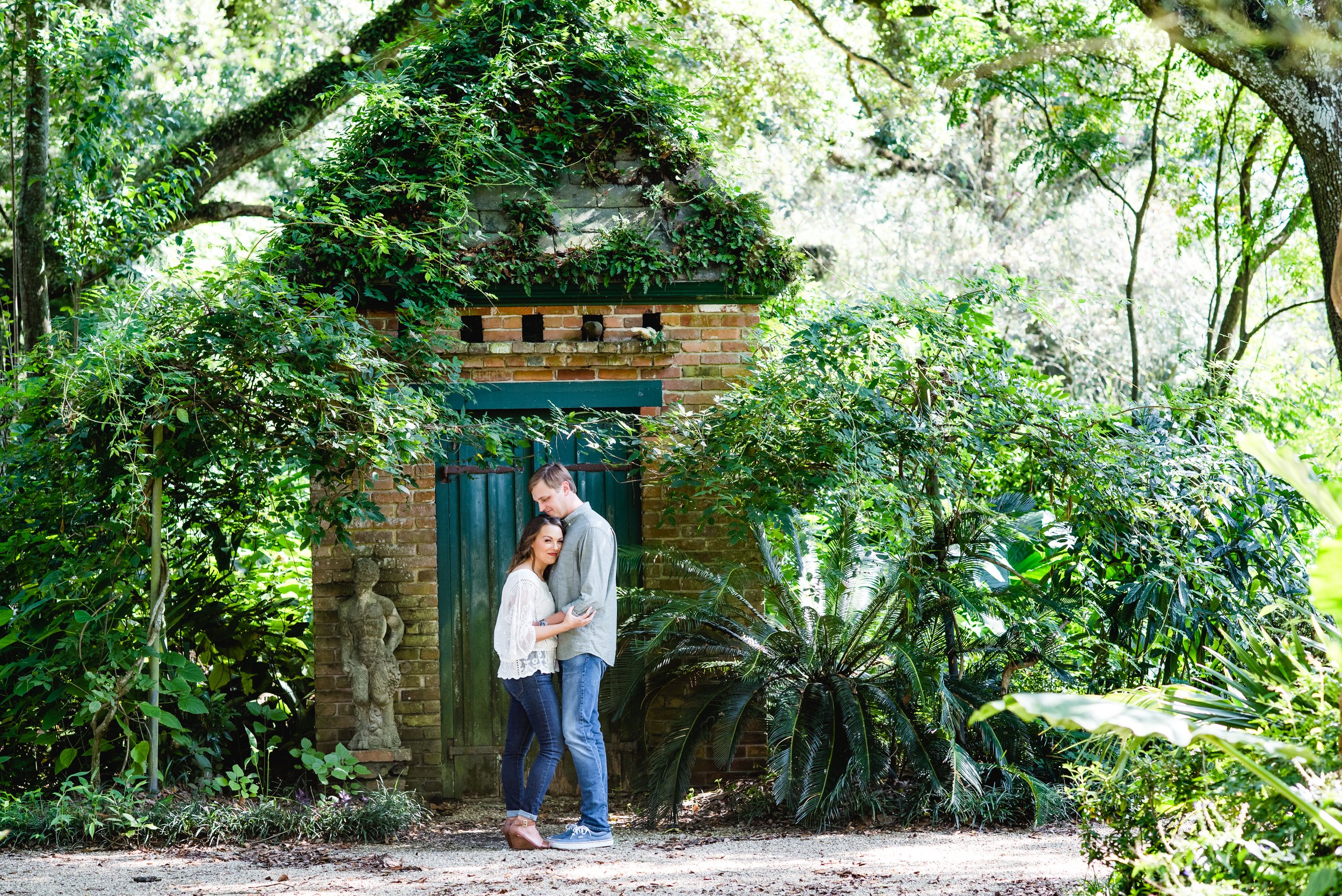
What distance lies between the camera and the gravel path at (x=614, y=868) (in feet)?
15.9

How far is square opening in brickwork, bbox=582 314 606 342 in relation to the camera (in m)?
7.36

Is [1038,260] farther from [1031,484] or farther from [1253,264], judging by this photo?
[1031,484]

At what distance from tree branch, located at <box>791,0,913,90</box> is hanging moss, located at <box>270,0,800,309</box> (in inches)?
283

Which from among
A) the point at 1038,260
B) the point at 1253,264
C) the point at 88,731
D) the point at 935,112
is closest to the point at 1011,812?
the point at 88,731

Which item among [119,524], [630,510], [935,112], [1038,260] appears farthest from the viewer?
[1038,260]

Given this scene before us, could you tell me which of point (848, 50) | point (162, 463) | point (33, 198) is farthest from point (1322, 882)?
point (848, 50)

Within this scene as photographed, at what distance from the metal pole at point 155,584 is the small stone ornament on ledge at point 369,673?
1038mm

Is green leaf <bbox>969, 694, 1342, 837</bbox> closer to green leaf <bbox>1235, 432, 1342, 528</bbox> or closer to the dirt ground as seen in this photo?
green leaf <bbox>1235, 432, 1342, 528</bbox>

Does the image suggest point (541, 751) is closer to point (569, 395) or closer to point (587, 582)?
point (587, 582)

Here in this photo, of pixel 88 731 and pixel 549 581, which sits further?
pixel 88 731

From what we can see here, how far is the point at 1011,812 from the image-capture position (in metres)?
6.17

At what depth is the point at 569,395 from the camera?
7398 mm

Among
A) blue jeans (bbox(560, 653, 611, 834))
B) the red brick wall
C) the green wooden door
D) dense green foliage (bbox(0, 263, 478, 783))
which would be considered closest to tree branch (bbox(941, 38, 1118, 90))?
the red brick wall

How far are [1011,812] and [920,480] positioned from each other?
191cm
